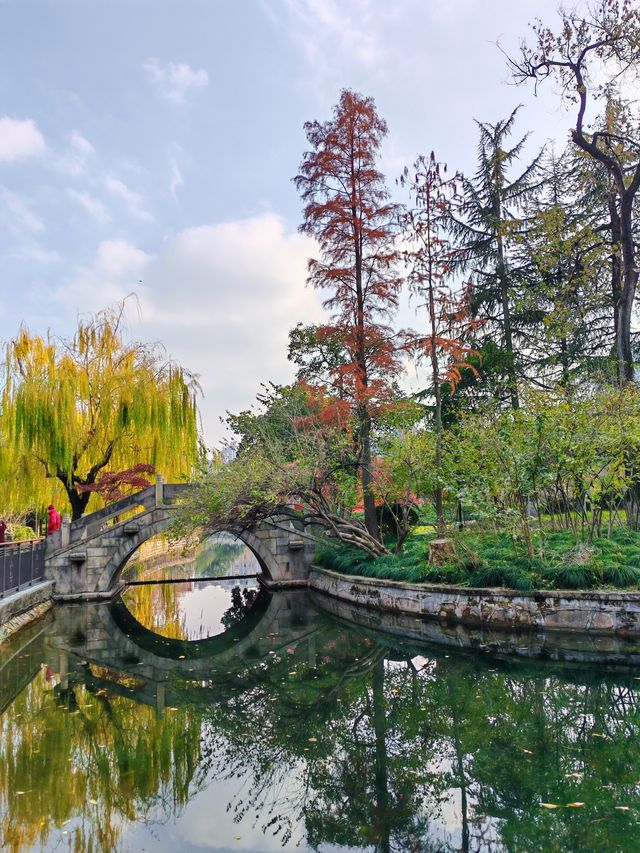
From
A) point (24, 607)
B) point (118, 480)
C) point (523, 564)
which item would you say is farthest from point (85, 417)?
point (523, 564)

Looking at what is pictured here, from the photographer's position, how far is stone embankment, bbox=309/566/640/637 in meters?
8.95

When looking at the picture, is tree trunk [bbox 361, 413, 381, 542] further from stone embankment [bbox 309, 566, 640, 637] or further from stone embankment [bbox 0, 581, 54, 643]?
stone embankment [bbox 0, 581, 54, 643]

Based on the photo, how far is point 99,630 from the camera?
40.0 ft

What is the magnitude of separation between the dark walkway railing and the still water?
7.40 ft

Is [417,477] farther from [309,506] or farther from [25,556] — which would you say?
[25,556]

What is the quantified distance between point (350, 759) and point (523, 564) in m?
6.20

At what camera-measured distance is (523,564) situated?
34.8ft

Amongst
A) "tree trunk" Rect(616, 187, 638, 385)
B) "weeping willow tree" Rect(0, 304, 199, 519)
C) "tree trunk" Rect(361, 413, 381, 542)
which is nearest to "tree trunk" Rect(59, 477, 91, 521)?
"weeping willow tree" Rect(0, 304, 199, 519)

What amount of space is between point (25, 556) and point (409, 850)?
12.0 meters

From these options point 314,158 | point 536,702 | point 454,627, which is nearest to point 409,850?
point 536,702

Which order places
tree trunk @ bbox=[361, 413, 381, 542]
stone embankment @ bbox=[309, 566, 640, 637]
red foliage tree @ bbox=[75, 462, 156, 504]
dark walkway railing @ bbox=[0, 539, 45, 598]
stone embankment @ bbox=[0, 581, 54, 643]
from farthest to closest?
red foliage tree @ bbox=[75, 462, 156, 504]
tree trunk @ bbox=[361, 413, 381, 542]
dark walkway railing @ bbox=[0, 539, 45, 598]
stone embankment @ bbox=[0, 581, 54, 643]
stone embankment @ bbox=[309, 566, 640, 637]

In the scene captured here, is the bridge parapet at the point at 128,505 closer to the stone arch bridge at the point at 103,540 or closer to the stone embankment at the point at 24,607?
the stone arch bridge at the point at 103,540

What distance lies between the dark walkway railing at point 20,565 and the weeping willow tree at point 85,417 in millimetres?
1778

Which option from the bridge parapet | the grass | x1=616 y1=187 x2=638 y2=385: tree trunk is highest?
x1=616 y1=187 x2=638 y2=385: tree trunk
